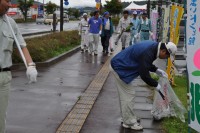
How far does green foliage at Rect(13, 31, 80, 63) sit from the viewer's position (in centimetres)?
1168

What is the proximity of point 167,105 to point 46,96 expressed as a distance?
2541mm

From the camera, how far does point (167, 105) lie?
21.0 ft

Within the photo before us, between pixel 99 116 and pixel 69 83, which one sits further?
pixel 69 83

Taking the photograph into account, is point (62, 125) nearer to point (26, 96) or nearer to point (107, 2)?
point (26, 96)

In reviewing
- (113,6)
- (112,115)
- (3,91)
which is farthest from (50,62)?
(113,6)

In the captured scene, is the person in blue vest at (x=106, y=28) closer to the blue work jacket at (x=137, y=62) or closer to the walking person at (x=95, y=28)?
the walking person at (x=95, y=28)

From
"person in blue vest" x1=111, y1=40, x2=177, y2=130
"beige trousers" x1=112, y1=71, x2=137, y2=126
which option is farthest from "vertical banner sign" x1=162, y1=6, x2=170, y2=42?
"beige trousers" x1=112, y1=71, x2=137, y2=126

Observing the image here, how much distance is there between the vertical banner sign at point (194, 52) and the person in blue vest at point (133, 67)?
2.30ft

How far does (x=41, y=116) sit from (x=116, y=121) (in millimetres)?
1195

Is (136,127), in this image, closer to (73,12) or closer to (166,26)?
(166,26)

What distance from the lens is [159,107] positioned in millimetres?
6383

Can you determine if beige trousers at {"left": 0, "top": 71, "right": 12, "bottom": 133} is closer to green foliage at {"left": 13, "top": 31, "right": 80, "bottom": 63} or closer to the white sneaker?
the white sneaker

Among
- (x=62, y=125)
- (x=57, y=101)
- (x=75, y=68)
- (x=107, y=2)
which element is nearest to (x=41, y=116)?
(x=62, y=125)

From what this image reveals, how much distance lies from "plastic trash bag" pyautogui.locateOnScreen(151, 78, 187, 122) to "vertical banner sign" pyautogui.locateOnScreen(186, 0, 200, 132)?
4.35ft
